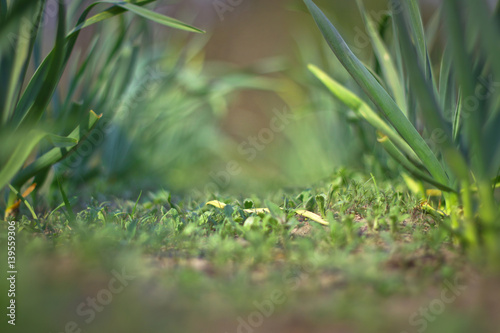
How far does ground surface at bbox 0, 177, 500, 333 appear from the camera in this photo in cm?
65

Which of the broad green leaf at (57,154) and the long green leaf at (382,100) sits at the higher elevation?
the long green leaf at (382,100)

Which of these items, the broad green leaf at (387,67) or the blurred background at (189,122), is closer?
the broad green leaf at (387,67)

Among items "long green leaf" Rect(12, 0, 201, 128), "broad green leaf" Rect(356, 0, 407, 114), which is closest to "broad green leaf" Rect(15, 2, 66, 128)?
"long green leaf" Rect(12, 0, 201, 128)

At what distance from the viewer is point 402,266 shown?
77cm

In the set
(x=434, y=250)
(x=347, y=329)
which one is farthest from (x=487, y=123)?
(x=347, y=329)

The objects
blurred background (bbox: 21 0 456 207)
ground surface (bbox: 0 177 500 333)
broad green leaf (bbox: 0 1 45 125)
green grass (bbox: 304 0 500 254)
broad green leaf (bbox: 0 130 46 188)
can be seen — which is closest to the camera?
ground surface (bbox: 0 177 500 333)

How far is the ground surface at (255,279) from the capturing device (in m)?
0.65

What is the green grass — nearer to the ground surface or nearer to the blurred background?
the ground surface

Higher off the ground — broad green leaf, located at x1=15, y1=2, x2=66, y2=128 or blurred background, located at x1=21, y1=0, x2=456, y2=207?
broad green leaf, located at x1=15, y1=2, x2=66, y2=128

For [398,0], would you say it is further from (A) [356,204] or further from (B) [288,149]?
(B) [288,149]

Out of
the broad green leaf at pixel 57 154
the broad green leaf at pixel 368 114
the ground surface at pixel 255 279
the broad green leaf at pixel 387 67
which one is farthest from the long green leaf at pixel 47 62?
the broad green leaf at pixel 387 67

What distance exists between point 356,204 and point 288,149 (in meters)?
2.22

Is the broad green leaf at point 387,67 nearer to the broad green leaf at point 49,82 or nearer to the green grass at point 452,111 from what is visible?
the green grass at point 452,111

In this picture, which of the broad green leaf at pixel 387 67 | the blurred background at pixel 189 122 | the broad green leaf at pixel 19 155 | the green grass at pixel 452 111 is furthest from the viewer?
the blurred background at pixel 189 122
